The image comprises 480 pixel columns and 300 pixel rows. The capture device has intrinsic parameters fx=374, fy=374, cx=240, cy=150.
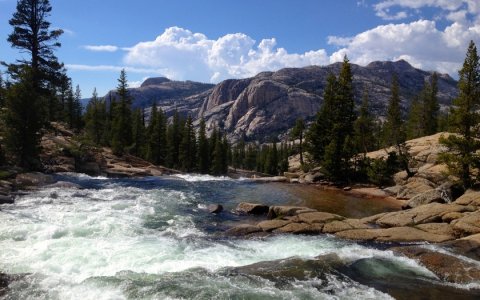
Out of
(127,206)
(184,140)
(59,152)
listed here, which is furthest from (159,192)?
(184,140)

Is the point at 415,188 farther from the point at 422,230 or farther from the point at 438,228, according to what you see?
the point at 422,230

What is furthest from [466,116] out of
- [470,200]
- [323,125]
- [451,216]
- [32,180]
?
[32,180]

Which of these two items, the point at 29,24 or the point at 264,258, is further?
the point at 29,24

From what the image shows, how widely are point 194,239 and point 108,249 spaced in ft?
14.9

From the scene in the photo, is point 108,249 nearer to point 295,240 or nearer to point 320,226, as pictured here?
point 295,240

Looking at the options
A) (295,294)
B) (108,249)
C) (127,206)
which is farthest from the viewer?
(127,206)

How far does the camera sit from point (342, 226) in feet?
74.2

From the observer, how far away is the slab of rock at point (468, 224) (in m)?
20.7

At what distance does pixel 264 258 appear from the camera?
16797 millimetres

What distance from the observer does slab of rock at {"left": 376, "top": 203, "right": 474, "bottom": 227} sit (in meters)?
23.4

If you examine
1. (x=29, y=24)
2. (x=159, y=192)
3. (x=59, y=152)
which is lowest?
(x=159, y=192)

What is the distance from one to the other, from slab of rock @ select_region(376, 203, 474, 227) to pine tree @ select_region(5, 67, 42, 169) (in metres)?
31.5

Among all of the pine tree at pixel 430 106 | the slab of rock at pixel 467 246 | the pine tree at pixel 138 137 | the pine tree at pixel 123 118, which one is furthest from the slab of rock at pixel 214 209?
the pine tree at pixel 430 106

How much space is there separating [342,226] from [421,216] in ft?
18.0
